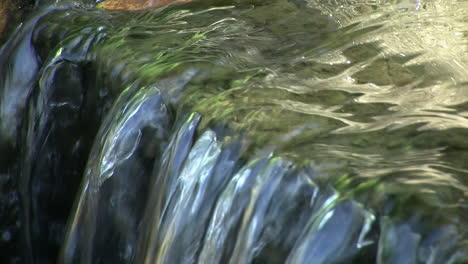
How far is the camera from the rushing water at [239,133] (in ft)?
5.55

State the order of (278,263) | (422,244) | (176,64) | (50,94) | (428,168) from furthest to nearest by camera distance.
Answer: (50,94) → (176,64) → (278,263) → (428,168) → (422,244)

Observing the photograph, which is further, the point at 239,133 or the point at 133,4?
the point at 133,4

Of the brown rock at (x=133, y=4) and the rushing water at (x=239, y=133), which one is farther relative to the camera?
the brown rock at (x=133, y=4)

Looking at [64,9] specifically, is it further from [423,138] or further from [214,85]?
[423,138]

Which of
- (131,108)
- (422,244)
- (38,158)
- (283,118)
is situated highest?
(422,244)

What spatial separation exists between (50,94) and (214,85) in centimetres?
116

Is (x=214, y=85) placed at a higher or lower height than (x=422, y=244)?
lower

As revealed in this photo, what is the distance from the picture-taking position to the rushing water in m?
1.69

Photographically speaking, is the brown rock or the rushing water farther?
the brown rock

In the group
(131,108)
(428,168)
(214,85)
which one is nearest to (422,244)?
(428,168)

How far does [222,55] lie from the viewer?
2896 mm

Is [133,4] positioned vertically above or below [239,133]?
below

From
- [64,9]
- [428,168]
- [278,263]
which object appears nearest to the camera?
[428,168]

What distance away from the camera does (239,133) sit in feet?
7.09
